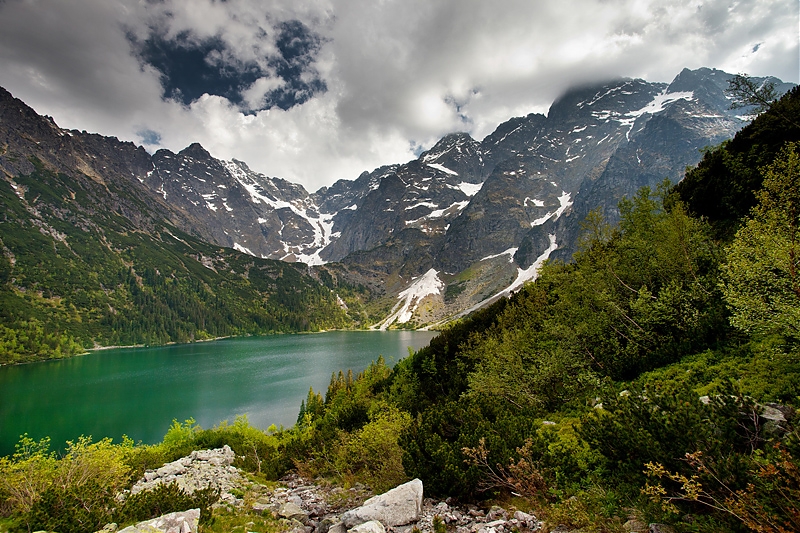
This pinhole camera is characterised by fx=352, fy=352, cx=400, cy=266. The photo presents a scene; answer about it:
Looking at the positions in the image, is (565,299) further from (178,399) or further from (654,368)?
(178,399)

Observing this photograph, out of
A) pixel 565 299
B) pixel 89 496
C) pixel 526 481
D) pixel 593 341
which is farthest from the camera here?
pixel 565 299

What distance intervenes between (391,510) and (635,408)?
6.89m

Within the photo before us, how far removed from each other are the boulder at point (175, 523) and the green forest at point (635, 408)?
1430mm

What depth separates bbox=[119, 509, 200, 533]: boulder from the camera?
30.8 ft

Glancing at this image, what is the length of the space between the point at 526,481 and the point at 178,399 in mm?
92592

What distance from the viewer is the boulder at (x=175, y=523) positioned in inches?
370

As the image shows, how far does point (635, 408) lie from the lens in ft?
26.9

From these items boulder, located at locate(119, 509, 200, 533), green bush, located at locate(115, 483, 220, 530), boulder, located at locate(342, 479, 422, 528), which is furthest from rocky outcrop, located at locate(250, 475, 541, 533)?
boulder, located at locate(119, 509, 200, 533)

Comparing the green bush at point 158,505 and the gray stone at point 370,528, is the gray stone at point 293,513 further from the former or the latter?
the gray stone at point 370,528

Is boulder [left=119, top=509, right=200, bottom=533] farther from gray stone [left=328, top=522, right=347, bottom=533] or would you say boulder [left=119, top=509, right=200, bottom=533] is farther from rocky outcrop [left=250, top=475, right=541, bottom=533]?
gray stone [left=328, top=522, right=347, bottom=533]

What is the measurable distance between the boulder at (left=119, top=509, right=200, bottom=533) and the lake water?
5838 cm

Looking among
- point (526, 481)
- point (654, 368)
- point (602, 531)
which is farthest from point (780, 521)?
point (654, 368)

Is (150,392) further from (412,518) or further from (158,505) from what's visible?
(412,518)

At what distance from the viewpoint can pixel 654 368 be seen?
16.7m
